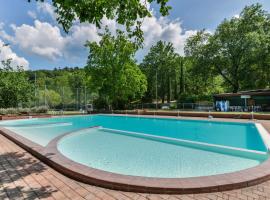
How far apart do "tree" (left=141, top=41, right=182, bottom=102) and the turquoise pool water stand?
27.1 m

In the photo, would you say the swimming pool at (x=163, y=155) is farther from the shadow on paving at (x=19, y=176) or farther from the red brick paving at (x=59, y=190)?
the red brick paving at (x=59, y=190)

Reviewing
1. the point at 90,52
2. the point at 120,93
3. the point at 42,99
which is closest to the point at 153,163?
the point at 120,93

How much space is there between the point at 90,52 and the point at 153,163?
75.1ft

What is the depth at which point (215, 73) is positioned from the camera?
26.4 meters

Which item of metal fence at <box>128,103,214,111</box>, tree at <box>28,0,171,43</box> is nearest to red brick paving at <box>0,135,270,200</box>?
tree at <box>28,0,171,43</box>


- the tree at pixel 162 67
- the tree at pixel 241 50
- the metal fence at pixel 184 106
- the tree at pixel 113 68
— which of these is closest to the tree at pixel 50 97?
the tree at pixel 113 68

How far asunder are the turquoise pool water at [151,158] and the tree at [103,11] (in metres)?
3.31

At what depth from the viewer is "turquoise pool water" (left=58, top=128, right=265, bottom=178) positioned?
4.57m

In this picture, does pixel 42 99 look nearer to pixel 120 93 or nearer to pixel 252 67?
pixel 120 93

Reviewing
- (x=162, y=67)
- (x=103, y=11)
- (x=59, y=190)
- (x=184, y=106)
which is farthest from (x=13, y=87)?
(x=59, y=190)

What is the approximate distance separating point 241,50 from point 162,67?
13.4m

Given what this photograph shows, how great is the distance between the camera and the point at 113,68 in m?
24.8

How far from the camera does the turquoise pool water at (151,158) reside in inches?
180

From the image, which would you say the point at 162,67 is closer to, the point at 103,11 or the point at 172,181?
the point at 103,11
